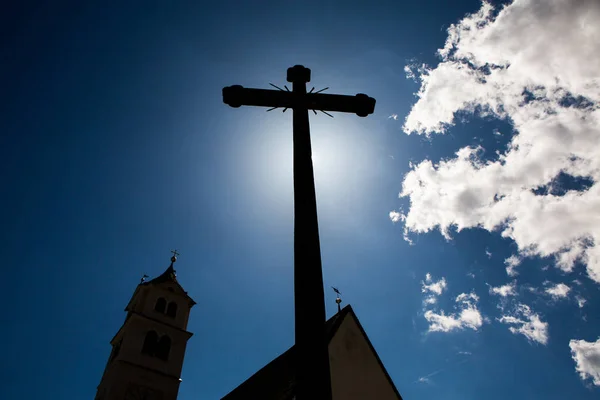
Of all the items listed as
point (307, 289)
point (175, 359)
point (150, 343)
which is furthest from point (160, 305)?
point (307, 289)

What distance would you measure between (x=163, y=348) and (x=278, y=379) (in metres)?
10.8

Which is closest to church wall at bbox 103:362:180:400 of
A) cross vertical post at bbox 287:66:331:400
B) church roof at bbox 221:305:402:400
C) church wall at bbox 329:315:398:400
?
church roof at bbox 221:305:402:400

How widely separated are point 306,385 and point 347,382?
10.2 metres

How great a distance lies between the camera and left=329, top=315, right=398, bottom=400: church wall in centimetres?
1207

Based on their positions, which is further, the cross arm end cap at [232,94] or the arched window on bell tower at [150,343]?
the arched window on bell tower at [150,343]

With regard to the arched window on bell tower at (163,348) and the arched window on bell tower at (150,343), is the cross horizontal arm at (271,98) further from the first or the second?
the arched window on bell tower at (163,348)

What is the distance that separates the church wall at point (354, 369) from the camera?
12075mm

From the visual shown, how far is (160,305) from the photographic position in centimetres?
2517

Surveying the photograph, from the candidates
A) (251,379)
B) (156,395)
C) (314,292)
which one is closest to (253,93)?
(314,292)

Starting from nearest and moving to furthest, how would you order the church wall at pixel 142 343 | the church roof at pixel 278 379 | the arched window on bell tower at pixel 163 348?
the church roof at pixel 278 379
the church wall at pixel 142 343
the arched window on bell tower at pixel 163 348

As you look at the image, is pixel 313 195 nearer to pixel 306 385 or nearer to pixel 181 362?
pixel 306 385

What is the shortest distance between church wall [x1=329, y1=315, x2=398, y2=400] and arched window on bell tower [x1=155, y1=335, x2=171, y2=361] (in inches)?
539

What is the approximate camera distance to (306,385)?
315cm

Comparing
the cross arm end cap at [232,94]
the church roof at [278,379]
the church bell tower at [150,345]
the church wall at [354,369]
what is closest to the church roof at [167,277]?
the church bell tower at [150,345]
